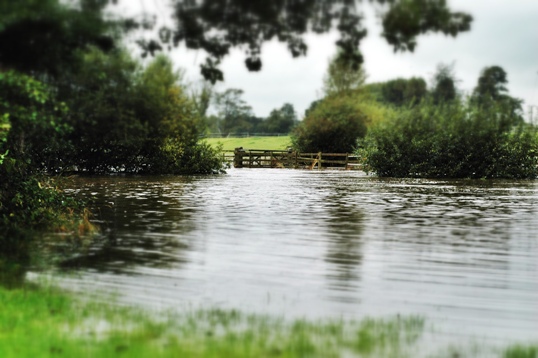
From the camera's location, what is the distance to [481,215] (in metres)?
17.8

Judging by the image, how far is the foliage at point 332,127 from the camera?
5638cm

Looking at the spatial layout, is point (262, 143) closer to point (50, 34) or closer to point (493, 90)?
point (493, 90)

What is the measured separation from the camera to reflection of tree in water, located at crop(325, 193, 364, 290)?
29.1 feet

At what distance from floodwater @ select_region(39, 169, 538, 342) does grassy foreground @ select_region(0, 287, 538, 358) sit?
0.47 metres

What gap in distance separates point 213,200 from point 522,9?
35.2ft

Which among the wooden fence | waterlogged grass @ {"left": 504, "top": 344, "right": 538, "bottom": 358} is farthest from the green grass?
waterlogged grass @ {"left": 504, "top": 344, "right": 538, "bottom": 358}

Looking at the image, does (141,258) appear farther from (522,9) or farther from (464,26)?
(522,9)

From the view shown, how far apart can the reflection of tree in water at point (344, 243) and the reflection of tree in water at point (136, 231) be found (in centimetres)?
234

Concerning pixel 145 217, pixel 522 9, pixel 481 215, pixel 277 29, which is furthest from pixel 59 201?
pixel 522 9

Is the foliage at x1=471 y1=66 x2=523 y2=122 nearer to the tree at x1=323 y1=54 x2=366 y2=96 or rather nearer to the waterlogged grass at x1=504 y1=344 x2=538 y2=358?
the tree at x1=323 y1=54 x2=366 y2=96

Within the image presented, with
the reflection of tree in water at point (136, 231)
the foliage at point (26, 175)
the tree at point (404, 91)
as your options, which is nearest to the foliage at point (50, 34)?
the foliage at point (26, 175)

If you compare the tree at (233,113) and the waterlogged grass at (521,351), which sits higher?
the tree at (233,113)

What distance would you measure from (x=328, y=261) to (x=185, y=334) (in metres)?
4.67

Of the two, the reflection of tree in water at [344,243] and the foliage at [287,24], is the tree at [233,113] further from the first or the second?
the foliage at [287,24]
